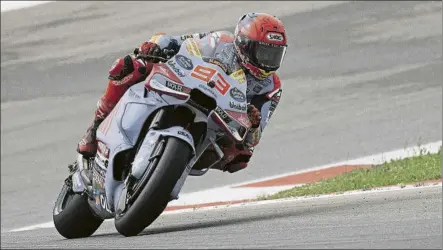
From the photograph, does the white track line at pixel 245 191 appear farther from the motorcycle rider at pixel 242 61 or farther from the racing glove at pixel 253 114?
the racing glove at pixel 253 114

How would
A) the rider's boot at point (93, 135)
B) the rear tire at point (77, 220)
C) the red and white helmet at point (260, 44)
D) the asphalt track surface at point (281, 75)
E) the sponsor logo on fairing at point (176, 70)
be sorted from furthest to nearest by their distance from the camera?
the asphalt track surface at point (281, 75)
the rear tire at point (77, 220)
the rider's boot at point (93, 135)
the red and white helmet at point (260, 44)
the sponsor logo on fairing at point (176, 70)

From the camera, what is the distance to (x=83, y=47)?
806 inches

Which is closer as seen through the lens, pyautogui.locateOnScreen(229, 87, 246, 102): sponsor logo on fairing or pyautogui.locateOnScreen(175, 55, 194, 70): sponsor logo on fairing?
pyautogui.locateOnScreen(229, 87, 246, 102): sponsor logo on fairing

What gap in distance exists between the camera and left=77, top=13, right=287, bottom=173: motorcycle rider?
304 inches

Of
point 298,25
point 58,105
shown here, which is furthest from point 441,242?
point 298,25

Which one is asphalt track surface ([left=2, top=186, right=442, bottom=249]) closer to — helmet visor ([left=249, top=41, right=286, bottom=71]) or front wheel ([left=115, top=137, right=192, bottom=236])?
front wheel ([left=115, top=137, right=192, bottom=236])

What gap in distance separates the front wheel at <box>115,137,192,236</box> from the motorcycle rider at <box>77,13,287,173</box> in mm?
746

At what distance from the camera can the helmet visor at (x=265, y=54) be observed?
25.3ft

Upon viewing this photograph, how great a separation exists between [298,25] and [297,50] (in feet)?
4.27

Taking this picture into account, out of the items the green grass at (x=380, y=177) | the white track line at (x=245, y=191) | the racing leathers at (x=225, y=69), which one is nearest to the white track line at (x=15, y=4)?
the white track line at (x=245, y=191)

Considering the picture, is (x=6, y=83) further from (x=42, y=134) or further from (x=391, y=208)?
(x=391, y=208)

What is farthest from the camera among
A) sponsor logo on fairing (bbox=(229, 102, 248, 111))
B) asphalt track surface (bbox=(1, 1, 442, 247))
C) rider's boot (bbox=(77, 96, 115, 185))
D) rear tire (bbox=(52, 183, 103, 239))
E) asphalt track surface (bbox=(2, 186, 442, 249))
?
asphalt track surface (bbox=(1, 1, 442, 247))

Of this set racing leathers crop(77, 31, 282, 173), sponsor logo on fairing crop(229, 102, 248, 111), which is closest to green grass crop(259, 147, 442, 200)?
racing leathers crop(77, 31, 282, 173)

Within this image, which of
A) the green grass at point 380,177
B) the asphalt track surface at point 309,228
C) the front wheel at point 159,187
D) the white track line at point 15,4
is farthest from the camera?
the white track line at point 15,4
